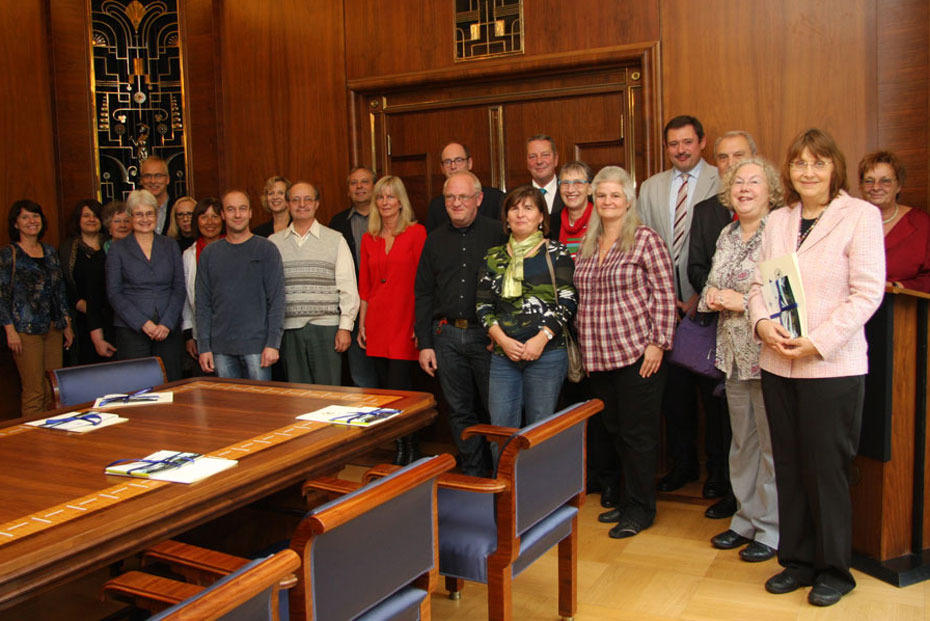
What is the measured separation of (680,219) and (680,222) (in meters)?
0.01

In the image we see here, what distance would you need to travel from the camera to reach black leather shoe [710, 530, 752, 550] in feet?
10.7

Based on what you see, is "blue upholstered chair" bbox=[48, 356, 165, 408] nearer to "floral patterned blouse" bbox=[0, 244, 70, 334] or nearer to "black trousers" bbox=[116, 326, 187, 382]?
"black trousers" bbox=[116, 326, 187, 382]

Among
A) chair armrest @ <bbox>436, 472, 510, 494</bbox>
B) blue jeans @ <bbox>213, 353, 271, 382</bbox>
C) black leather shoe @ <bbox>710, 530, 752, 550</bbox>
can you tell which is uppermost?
blue jeans @ <bbox>213, 353, 271, 382</bbox>

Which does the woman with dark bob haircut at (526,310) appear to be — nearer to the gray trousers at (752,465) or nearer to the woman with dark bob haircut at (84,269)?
the gray trousers at (752,465)

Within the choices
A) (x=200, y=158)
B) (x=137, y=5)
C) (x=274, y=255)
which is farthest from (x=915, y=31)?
(x=137, y=5)

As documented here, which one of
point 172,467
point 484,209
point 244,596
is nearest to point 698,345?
point 484,209

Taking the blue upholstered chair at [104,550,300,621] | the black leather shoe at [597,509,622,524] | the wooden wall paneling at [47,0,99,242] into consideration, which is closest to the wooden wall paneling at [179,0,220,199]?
the wooden wall paneling at [47,0,99,242]

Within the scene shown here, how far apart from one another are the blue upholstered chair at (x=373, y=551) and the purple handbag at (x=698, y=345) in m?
1.79

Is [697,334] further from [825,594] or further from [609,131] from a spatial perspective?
[609,131]

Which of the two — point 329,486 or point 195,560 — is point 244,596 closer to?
point 195,560

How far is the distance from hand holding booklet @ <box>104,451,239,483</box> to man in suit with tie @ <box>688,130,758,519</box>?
84.4 inches

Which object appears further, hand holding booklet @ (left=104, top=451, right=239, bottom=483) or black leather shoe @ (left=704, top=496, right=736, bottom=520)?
black leather shoe @ (left=704, top=496, right=736, bottom=520)

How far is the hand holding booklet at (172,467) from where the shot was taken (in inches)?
75.0

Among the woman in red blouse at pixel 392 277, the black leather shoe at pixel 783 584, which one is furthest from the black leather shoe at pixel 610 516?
the woman in red blouse at pixel 392 277
